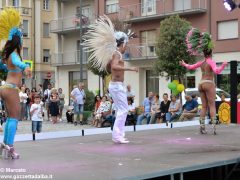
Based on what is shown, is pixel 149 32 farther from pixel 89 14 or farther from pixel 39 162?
pixel 39 162

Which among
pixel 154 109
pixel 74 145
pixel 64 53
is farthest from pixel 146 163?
pixel 64 53

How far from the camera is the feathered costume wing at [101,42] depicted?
8.57 m

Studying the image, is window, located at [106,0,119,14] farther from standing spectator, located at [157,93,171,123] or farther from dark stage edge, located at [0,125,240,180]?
dark stage edge, located at [0,125,240,180]

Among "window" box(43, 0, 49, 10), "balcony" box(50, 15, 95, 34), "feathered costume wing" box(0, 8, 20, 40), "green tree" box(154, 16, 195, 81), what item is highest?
"window" box(43, 0, 49, 10)

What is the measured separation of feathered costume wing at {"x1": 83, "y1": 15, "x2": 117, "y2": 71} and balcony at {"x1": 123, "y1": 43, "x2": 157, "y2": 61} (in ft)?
81.0

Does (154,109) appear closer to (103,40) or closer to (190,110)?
(190,110)

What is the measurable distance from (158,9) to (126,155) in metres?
27.5

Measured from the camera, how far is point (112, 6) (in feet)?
123

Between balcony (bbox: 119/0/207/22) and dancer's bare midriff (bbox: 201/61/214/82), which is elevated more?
balcony (bbox: 119/0/207/22)

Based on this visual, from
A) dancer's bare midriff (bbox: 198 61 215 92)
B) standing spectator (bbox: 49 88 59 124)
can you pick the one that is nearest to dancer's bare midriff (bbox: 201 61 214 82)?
dancer's bare midriff (bbox: 198 61 215 92)

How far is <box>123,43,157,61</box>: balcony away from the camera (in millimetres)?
33812

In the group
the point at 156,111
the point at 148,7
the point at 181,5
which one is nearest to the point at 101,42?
the point at 156,111

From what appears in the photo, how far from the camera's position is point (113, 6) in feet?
123

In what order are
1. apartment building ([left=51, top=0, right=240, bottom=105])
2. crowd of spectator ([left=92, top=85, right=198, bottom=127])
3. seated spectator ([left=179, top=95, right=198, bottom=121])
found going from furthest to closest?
apartment building ([left=51, top=0, right=240, bottom=105]) < crowd of spectator ([left=92, top=85, right=198, bottom=127]) < seated spectator ([left=179, top=95, right=198, bottom=121])
